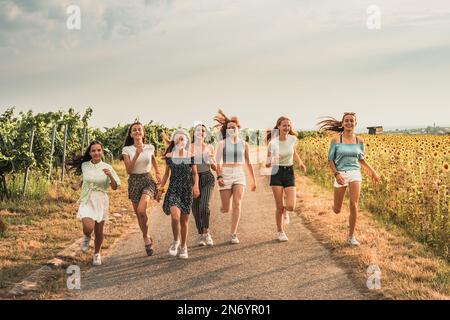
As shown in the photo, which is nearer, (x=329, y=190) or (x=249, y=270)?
(x=249, y=270)

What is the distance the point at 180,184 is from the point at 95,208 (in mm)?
1205

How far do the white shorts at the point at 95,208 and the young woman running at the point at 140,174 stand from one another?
1.41ft

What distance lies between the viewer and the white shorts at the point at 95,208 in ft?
24.3

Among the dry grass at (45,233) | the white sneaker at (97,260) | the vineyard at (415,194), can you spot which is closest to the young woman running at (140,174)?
the white sneaker at (97,260)

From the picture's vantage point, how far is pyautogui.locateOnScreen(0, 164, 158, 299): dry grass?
695cm

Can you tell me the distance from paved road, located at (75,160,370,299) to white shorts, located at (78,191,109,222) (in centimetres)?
65

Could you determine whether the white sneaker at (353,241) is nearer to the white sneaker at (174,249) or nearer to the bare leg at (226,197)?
the bare leg at (226,197)

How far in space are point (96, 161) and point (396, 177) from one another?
21.2ft

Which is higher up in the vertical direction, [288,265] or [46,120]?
[46,120]

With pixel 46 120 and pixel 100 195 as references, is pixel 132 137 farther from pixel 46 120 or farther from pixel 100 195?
pixel 46 120

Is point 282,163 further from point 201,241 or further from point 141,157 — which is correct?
point 141,157

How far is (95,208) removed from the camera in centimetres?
746
